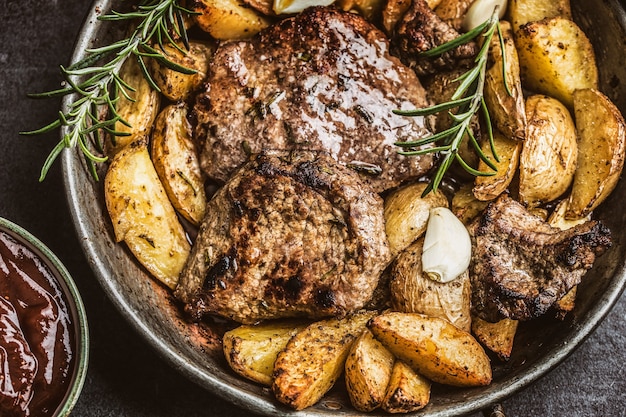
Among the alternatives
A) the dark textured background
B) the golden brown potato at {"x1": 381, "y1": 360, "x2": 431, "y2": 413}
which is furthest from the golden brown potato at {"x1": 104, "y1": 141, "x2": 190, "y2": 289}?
the golden brown potato at {"x1": 381, "y1": 360, "x2": 431, "y2": 413}

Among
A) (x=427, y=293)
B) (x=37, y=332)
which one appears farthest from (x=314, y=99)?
(x=37, y=332)

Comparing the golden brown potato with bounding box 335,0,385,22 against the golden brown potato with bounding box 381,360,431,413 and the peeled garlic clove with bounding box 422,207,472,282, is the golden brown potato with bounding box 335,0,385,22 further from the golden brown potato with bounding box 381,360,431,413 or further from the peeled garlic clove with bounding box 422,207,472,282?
the golden brown potato with bounding box 381,360,431,413

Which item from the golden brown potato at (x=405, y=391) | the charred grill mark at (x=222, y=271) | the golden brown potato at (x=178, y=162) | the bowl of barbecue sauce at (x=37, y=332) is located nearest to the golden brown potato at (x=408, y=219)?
the golden brown potato at (x=405, y=391)

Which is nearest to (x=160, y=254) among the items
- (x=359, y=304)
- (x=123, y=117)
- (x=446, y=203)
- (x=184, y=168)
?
(x=184, y=168)

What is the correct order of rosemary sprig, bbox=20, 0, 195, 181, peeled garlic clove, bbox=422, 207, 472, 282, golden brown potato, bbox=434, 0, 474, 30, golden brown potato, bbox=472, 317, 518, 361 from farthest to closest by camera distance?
golden brown potato, bbox=434, 0, 474, 30
golden brown potato, bbox=472, 317, 518, 361
peeled garlic clove, bbox=422, 207, 472, 282
rosemary sprig, bbox=20, 0, 195, 181

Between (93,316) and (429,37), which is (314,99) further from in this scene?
(93,316)
